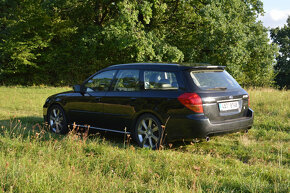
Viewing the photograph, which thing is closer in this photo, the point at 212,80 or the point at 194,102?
the point at 194,102

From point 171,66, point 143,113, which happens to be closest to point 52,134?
point 143,113

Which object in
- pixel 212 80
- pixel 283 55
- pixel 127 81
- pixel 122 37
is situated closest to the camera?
pixel 212 80

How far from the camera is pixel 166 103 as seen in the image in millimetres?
6254

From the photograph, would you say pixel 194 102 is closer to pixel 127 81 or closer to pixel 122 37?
pixel 127 81

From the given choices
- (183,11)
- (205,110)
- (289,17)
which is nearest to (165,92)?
(205,110)

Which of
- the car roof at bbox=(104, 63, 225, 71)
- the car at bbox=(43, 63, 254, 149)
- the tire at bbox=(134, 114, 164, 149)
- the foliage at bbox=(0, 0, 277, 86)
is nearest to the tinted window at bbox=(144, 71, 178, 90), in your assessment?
the car at bbox=(43, 63, 254, 149)

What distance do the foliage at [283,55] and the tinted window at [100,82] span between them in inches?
1870

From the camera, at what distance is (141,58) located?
75.7ft

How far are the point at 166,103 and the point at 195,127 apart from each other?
0.69 m

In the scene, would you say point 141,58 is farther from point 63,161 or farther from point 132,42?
point 63,161

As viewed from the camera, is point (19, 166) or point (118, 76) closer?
point (19, 166)

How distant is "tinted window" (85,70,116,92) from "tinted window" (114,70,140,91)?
24cm

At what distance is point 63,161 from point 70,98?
10.3ft

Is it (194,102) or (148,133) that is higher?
(194,102)
